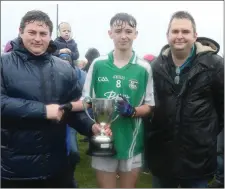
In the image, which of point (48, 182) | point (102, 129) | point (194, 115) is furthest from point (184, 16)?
point (48, 182)

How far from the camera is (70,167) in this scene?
8.58ft

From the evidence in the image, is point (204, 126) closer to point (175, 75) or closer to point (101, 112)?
point (175, 75)

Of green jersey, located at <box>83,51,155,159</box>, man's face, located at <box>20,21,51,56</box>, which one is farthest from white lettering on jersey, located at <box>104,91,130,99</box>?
man's face, located at <box>20,21,51,56</box>

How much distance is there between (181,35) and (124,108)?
0.69m

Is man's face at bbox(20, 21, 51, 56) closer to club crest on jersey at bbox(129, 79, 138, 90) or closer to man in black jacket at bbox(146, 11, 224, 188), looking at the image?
club crest on jersey at bbox(129, 79, 138, 90)

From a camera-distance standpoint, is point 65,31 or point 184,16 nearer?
point 184,16

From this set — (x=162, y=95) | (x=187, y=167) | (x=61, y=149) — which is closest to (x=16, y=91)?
(x=61, y=149)

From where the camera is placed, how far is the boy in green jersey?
268cm

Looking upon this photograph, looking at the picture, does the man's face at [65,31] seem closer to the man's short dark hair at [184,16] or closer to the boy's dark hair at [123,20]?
the boy's dark hair at [123,20]

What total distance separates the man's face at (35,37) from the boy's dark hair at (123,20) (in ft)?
1.89

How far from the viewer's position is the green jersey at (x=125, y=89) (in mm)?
2682

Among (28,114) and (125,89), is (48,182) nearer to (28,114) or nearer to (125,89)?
(28,114)

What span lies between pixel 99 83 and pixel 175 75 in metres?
0.58

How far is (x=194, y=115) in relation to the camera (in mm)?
2613
